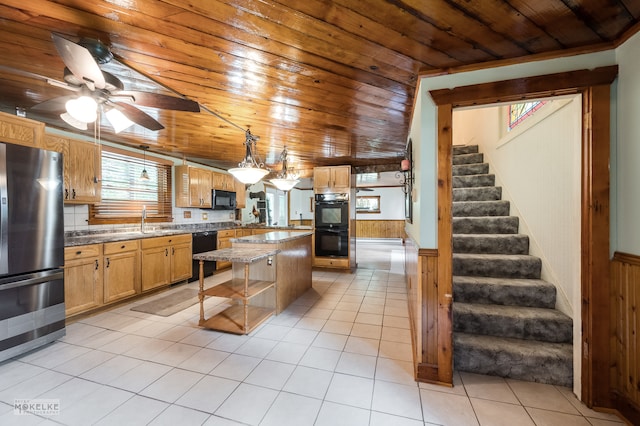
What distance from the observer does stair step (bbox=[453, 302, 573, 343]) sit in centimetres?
192

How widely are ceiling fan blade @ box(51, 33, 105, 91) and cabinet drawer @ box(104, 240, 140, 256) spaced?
7.58 ft

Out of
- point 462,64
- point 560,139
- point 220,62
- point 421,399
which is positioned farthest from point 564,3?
point 421,399

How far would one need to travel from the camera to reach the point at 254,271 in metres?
3.13

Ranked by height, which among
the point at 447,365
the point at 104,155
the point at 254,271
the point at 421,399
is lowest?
the point at 421,399

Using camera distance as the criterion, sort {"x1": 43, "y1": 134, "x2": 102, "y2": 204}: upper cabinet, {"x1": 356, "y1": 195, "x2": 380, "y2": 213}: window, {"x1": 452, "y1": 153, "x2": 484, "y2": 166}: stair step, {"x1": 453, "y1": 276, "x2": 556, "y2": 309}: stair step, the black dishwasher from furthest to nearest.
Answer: {"x1": 356, "y1": 195, "x2": 380, "y2": 213}: window < the black dishwasher < {"x1": 452, "y1": 153, "x2": 484, "y2": 166}: stair step < {"x1": 43, "y1": 134, "x2": 102, "y2": 204}: upper cabinet < {"x1": 453, "y1": 276, "x2": 556, "y2": 309}: stair step

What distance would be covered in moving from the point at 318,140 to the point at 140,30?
2.48 m

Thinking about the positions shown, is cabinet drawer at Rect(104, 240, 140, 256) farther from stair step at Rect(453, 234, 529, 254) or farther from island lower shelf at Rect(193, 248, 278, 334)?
stair step at Rect(453, 234, 529, 254)

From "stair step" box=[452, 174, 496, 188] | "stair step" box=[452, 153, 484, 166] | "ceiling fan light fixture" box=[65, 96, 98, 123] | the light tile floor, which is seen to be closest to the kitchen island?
the light tile floor

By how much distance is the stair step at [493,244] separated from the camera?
2605 mm

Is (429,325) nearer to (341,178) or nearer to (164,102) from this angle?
(164,102)

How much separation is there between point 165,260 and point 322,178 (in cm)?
324

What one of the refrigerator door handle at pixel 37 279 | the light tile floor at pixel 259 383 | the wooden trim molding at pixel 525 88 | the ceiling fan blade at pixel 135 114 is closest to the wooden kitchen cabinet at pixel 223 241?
the light tile floor at pixel 259 383

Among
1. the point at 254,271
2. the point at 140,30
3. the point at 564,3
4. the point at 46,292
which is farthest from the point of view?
the point at 254,271

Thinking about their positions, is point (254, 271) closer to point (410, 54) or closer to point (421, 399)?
point (421, 399)
